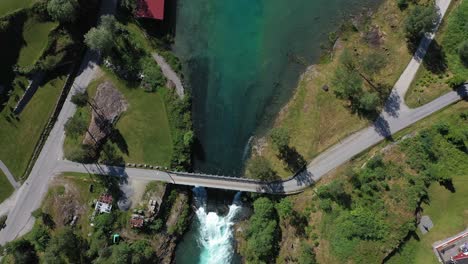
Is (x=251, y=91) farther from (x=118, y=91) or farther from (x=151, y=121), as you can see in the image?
(x=118, y=91)

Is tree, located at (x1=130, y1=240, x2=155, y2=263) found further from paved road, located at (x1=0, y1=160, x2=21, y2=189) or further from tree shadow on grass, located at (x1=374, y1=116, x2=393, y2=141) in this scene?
tree shadow on grass, located at (x1=374, y1=116, x2=393, y2=141)

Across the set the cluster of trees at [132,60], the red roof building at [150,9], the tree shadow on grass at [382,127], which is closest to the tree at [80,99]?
the cluster of trees at [132,60]

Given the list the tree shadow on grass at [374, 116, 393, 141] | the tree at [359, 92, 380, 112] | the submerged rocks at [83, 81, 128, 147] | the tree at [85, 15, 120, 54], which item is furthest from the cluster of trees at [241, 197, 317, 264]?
the tree at [85, 15, 120, 54]

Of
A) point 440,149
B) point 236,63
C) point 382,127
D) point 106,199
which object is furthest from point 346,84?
point 106,199

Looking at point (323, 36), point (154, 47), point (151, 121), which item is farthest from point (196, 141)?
point (323, 36)

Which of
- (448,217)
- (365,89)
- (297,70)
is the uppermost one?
(297,70)

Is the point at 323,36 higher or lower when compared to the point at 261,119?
higher
